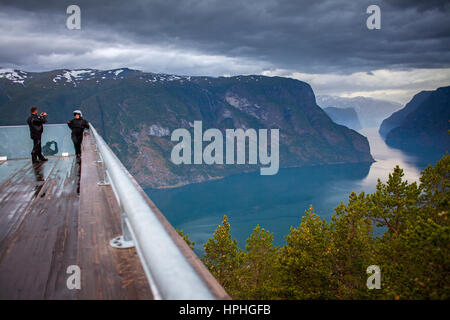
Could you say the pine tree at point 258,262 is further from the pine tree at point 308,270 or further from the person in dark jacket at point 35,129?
the person in dark jacket at point 35,129

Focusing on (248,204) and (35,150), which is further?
(248,204)

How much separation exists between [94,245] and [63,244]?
109cm

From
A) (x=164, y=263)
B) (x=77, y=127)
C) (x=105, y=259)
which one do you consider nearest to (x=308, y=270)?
(x=77, y=127)

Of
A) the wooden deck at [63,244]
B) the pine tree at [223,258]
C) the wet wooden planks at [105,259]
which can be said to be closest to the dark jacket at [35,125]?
the wooden deck at [63,244]

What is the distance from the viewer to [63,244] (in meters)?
3.64

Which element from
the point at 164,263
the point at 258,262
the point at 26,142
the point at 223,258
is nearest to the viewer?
the point at 164,263

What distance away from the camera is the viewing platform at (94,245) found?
137cm

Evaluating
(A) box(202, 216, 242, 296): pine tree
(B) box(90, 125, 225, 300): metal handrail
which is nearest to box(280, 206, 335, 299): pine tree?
(A) box(202, 216, 242, 296): pine tree

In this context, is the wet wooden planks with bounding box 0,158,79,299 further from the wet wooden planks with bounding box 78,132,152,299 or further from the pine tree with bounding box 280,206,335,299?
the pine tree with bounding box 280,206,335,299

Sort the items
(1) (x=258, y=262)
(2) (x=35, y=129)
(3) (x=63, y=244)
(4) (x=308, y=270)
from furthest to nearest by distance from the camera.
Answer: (1) (x=258, y=262) → (4) (x=308, y=270) → (2) (x=35, y=129) → (3) (x=63, y=244)

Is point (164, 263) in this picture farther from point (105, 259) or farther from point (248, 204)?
point (248, 204)

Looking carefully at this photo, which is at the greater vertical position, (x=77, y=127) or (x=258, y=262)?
(x=77, y=127)
